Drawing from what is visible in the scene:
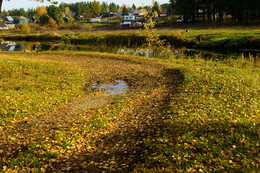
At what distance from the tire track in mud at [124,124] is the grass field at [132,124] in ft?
0.11

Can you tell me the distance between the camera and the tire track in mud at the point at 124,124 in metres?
6.88

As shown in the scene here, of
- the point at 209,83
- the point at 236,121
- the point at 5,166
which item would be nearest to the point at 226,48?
the point at 209,83

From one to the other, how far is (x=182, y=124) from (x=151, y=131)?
127cm

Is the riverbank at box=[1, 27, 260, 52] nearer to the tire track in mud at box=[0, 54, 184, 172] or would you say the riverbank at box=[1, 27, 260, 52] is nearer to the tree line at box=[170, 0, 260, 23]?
the tire track in mud at box=[0, 54, 184, 172]

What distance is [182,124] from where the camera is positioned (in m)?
8.74

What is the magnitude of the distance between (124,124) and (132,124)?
1.18 feet

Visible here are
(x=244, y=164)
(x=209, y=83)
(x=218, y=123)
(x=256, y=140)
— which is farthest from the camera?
(x=209, y=83)

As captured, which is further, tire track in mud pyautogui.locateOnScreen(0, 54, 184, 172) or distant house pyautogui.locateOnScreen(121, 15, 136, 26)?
distant house pyautogui.locateOnScreen(121, 15, 136, 26)

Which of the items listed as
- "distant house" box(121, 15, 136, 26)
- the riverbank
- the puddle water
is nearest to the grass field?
the puddle water

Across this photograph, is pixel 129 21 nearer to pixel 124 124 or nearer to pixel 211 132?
pixel 124 124

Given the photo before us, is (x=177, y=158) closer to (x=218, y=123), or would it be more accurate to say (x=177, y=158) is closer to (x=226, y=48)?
(x=218, y=123)

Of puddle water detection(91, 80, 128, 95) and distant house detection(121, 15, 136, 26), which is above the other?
distant house detection(121, 15, 136, 26)

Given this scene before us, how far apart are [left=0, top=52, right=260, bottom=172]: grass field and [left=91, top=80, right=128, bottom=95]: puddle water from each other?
2.15 feet

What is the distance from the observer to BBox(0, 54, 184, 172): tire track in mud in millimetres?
6876
